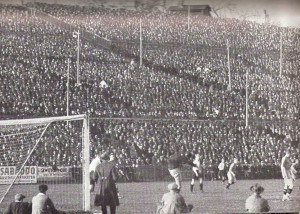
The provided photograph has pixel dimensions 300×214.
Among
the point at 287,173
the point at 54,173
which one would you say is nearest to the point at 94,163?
the point at 54,173

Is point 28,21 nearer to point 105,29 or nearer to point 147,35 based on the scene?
point 105,29

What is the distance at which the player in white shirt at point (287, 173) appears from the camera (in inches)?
397

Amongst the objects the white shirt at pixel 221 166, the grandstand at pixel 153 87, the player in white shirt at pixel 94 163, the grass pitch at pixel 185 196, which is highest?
the grandstand at pixel 153 87

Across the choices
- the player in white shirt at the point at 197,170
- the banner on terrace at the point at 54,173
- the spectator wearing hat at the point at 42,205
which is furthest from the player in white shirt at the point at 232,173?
the spectator wearing hat at the point at 42,205

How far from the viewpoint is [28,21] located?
9.69 m

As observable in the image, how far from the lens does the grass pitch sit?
30.9ft

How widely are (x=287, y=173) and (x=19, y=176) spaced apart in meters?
3.99

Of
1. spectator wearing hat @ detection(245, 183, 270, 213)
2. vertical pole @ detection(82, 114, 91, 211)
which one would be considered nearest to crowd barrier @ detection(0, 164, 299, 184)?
vertical pole @ detection(82, 114, 91, 211)

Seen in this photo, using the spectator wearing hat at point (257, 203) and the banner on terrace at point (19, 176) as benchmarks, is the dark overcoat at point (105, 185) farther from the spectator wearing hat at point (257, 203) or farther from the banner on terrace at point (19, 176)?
the spectator wearing hat at point (257, 203)

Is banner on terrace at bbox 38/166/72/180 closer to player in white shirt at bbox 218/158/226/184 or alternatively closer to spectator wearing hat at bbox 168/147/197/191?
spectator wearing hat at bbox 168/147/197/191

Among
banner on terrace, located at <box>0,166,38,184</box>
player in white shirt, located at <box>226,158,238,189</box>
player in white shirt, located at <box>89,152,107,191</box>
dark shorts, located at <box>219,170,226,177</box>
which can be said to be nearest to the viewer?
banner on terrace, located at <box>0,166,38,184</box>

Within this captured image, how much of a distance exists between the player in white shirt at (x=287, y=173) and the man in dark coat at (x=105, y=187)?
2.69 metres

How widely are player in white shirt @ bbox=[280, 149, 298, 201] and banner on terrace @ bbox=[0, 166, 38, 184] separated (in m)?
3.68

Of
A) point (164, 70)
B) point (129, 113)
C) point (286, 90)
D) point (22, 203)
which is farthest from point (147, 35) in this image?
point (22, 203)
